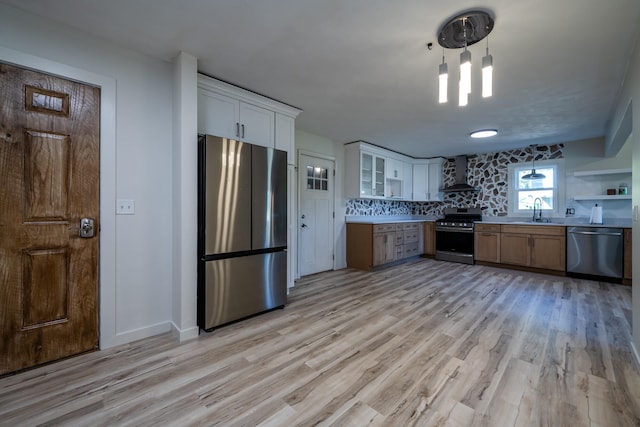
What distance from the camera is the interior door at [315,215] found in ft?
14.6

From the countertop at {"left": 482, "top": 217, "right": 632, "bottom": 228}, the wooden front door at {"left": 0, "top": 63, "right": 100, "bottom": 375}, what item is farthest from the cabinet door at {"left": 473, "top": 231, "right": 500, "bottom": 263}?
the wooden front door at {"left": 0, "top": 63, "right": 100, "bottom": 375}

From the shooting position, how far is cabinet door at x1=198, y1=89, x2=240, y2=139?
2701 millimetres

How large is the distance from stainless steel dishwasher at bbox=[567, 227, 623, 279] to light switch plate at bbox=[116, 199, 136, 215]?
6225 millimetres

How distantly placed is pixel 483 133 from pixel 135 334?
525 centimetres

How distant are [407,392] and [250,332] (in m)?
1.41

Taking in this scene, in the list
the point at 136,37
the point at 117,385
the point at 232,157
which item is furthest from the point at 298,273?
the point at 136,37

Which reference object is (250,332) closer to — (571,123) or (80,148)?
(80,148)

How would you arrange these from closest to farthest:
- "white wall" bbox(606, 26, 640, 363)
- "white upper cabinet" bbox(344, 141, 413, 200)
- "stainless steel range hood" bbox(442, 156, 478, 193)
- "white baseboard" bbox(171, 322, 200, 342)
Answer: "white wall" bbox(606, 26, 640, 363) → "white baseboard" bbox(171, 322, 200, 342) → "white upper cabinet" bbox(344, 141, 413, 200) → "stainless steel range hood" bbox(442, 156, 478, 193)

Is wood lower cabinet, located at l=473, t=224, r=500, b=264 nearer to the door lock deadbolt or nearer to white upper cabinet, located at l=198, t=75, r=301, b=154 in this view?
white upper cabinet, located at l=198, t=75, r=301, b=154

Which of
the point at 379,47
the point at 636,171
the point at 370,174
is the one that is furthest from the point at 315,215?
the point at 636,171

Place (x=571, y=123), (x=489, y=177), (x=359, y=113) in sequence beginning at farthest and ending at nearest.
→ (x=489, y=177) → (x=571, y=123) → (x=359, y=113)

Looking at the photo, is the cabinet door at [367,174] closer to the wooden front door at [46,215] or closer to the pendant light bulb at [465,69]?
the pendant light bulb at [465,69]

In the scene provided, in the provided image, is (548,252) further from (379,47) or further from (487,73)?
(379,47)

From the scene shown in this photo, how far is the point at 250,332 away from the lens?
8.00ft
